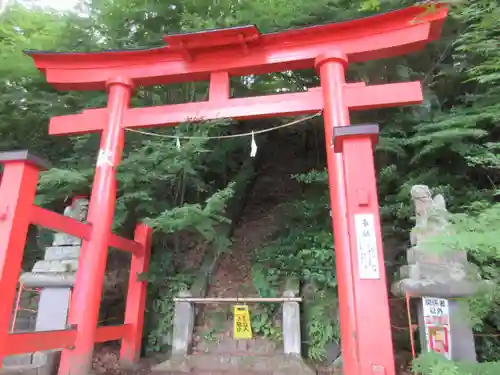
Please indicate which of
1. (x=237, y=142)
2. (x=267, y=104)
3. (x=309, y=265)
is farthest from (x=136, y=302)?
(x=237, y=142)

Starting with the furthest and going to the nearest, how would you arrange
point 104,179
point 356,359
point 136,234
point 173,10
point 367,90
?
point 173,10, point 136,234, point 104,179, point 367,90, point 356,359

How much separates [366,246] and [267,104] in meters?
2.78

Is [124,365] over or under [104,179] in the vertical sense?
under

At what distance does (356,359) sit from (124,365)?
410 cm

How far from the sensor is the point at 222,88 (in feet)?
20.4

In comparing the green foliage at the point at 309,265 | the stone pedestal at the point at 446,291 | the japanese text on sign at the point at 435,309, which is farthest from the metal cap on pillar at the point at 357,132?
the green foliage at the point at 309,265

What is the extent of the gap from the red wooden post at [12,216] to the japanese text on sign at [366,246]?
11.9ft

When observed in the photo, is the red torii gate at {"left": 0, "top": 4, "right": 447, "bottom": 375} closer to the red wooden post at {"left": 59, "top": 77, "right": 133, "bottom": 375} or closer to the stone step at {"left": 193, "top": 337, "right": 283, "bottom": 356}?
the red wooden post at {"left": 59, "top": 77, "right": 133, "bottom": 375}

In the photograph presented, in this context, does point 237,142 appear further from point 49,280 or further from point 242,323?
point 49,280

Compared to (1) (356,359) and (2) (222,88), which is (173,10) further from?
(1) (356,359)

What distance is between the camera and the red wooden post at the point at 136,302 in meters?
6.39

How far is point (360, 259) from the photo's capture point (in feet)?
13.0

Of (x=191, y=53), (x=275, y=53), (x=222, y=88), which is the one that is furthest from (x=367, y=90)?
(x=191, y=53)

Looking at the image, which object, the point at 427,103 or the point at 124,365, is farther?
the point at 427,103
